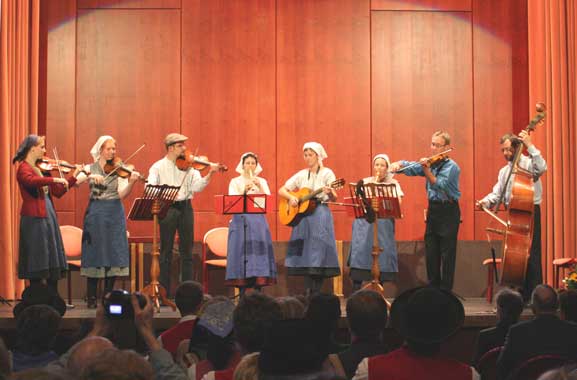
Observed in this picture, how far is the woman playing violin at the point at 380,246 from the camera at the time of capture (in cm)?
816

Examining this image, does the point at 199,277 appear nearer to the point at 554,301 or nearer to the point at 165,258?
the point at 165,258

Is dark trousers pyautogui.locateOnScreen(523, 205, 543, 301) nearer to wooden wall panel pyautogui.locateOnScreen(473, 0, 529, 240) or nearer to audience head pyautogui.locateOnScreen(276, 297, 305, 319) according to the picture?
wooden wall panel pyautogui.locateOnScreen(473, 0, 529, 240)

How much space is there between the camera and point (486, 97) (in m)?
9.88

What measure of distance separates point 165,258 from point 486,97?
4449mm

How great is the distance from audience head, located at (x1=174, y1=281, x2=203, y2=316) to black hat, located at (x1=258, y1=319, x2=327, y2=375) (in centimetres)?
189

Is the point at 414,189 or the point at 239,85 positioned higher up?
the point at 239,85

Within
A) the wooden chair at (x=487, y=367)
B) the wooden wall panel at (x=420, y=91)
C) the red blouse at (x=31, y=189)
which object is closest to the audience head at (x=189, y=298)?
the wooden chair at (x=487, y=367)

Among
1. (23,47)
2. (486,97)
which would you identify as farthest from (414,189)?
(23,47)

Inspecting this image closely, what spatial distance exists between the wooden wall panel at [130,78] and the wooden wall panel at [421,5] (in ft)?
8.05

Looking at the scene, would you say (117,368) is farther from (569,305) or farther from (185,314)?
(569,305)

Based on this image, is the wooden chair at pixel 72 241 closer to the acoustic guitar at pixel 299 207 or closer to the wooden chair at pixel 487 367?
the acoustic guitar at pixel 299 207

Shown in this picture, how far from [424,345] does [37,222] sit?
5.01m

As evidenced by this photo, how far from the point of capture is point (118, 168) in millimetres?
7391

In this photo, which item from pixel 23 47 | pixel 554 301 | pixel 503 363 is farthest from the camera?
pixel 23 47
